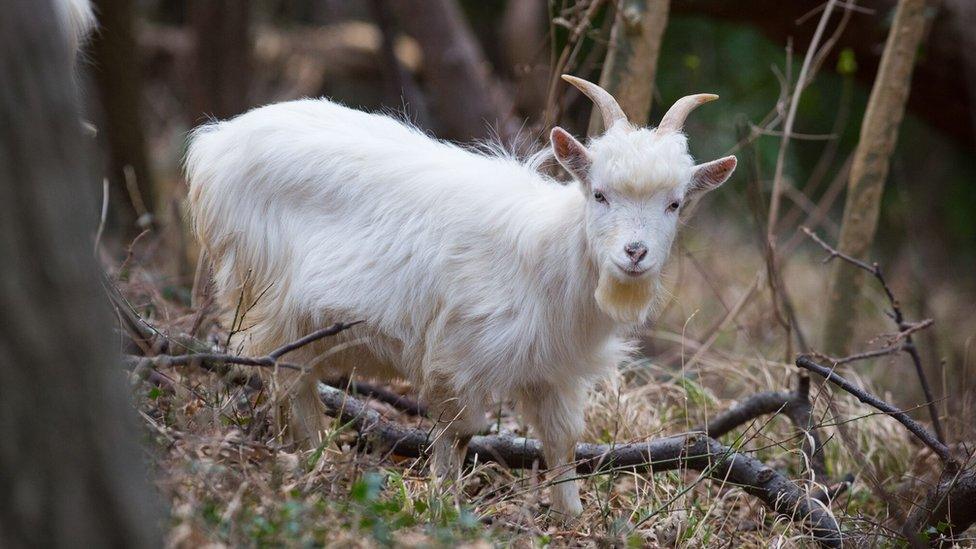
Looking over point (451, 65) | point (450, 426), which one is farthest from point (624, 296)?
point (451, 65)

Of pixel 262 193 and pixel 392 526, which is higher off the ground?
pixel 262 193

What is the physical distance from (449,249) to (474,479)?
974mm

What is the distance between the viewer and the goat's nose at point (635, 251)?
148 inches

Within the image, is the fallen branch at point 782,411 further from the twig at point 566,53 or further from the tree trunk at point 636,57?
the twig at point 566,53

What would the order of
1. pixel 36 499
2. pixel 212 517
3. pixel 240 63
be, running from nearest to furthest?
1. pixel 36 499
2. pixel 212 517
3. pixel 240 63

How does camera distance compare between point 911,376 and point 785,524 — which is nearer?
point 785,524

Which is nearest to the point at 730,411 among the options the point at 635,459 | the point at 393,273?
the point at 635,459

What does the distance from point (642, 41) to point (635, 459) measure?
8.12ft

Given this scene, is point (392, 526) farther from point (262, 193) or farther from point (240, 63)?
point (240, 63)

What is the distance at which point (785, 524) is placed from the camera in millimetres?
4160

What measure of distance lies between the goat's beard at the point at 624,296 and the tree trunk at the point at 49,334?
2085 mm

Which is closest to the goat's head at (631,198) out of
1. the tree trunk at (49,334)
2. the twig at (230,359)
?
the twig at (230,359)

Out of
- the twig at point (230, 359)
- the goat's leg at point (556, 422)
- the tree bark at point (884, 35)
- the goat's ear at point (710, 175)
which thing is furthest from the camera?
the tree bark at point (884, 35)

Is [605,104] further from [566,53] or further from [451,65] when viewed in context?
[451,65]
